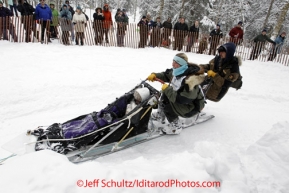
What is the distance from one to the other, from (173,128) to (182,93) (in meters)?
0.88

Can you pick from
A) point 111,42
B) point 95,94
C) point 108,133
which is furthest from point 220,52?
point 111,42

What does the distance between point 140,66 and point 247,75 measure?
419 cm

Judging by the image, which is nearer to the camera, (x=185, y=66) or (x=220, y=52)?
(x=185, y=66)

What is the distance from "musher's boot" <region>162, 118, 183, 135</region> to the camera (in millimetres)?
3896

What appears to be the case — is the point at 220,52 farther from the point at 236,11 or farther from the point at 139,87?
the point at 236,11

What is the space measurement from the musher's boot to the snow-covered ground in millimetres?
128

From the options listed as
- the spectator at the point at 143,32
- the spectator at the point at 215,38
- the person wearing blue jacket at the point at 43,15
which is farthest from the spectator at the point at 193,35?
the person wearing blue jacket at the point at 43,15

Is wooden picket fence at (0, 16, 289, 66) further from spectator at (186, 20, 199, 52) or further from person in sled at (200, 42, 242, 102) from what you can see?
person in sled at (200, 42, 242, 102)

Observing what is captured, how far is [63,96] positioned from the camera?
5102 millimetres

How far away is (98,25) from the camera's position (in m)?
9.50

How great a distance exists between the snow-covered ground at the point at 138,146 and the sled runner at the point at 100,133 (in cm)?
20

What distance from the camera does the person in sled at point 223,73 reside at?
3.99 m

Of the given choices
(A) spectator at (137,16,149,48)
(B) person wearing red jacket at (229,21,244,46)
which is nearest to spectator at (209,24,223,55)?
(B) person wearing red jacket at (229,21,244,46)

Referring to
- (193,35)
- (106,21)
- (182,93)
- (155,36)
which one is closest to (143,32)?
(155,36)
